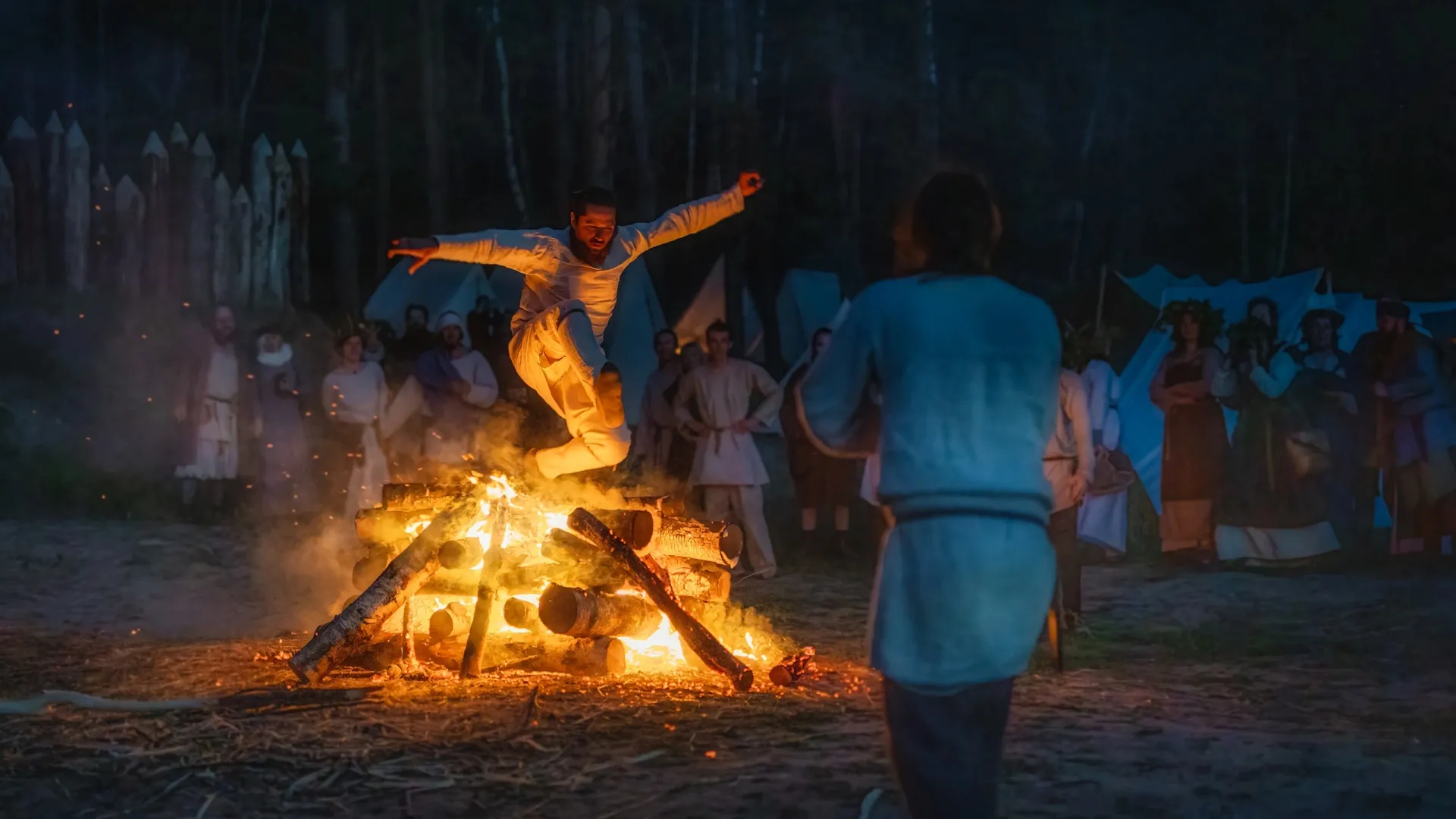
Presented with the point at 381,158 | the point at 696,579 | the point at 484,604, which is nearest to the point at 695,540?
the point at 696,579

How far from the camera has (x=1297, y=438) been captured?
11.3m

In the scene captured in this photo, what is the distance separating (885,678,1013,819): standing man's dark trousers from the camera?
9.52 feet

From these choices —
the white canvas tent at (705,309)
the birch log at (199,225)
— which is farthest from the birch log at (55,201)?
the white canvas tent at (705,309)

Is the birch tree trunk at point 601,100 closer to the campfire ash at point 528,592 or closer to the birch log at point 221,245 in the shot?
the birch log at point 221,245

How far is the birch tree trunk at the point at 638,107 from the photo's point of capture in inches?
911

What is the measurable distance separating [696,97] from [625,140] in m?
3.41

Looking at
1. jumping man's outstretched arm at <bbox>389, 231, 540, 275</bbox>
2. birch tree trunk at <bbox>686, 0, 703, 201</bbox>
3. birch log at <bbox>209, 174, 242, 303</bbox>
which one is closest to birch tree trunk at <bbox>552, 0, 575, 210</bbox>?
birch tree trunk at <bbox>686, 0, 703, 201</bbox>

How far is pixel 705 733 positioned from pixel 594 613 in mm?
1288

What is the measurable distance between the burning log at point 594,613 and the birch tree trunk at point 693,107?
27973 millimetres

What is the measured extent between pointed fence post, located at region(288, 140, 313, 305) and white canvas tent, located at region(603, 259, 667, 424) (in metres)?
5.20

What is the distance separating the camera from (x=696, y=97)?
3319 centimetres

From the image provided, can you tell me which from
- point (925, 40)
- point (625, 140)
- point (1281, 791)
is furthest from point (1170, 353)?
point (625, 140)

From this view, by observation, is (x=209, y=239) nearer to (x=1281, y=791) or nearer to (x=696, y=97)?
(x=1281, y=791)

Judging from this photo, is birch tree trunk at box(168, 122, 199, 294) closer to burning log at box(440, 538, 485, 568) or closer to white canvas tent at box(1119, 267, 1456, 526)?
burning log at box(440, 538, 485, 568)
